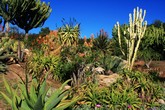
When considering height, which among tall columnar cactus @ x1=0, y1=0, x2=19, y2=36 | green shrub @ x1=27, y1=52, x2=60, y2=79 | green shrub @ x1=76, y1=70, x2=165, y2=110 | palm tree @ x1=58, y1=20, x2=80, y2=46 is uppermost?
tall columnar cactus @ x1=0, y1=0, x2=19, y2=36

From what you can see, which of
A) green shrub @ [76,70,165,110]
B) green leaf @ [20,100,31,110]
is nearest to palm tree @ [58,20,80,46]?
green shrub @ [76,70,165,110]

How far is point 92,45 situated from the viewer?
2223 cm

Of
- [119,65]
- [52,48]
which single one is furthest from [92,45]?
[119,65]

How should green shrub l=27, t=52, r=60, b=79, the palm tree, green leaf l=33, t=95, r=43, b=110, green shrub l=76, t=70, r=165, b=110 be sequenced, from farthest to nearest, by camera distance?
1. the palm tree
2. green shrub l=27, t=52, r=60, b=79
3. green shrub l=76, t=70, r=165, b=110
4. green leaf l=33, t=95, r=43, b=110

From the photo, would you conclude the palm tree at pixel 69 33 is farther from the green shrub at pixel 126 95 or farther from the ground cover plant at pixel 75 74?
the green shrub at pixel 126 95

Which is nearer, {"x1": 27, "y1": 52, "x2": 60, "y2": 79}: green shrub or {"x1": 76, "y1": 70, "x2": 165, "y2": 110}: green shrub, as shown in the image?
{"x1": 76, "y1": 70, "x2": 165, "y2": 110}: green shrub

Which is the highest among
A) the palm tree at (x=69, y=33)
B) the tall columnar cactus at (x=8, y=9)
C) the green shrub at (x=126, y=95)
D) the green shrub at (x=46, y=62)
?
the tall columnar cactus at (x=8, y=9)

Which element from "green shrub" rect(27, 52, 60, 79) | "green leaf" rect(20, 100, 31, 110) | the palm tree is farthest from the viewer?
the palm tree

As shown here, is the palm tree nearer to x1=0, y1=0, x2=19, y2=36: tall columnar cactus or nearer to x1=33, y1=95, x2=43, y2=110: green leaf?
x1=0, y1=0, x2=19, y2=36: tall columnar cactus

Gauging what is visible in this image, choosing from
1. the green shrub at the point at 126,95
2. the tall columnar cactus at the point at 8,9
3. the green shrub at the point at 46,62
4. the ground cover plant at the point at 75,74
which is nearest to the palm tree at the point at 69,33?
the ground cover plant at the point at 75,74

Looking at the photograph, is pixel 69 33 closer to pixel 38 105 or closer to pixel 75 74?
pixel 75 74

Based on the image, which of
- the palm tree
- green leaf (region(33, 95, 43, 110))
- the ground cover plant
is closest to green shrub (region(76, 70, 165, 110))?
the ground cover plant

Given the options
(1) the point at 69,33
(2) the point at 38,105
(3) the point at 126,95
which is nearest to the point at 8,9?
(1) the point at 69,33

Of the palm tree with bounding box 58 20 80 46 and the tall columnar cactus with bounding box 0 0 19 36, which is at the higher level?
the tall columnar cactus with bounding box 0 0 19 36
